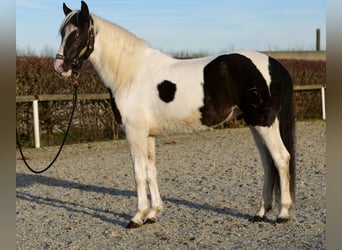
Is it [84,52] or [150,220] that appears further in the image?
[150,220]

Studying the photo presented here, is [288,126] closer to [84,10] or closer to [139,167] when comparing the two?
[139,167]

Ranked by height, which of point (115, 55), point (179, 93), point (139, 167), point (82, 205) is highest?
point (115, 55)

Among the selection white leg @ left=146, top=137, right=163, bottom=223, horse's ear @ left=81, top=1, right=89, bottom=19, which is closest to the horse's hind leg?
white leg @ left=146, top=137, right=163, bottom=223

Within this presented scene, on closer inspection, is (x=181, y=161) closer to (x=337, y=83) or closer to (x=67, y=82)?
(x=67, y=82)

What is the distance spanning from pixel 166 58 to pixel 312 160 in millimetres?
4684

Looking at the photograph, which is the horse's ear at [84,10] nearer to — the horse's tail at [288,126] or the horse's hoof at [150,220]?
the horse's tail at [288,126]

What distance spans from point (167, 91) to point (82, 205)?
7.46 ft

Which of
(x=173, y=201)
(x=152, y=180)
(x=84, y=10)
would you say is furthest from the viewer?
(x=173, y=201)

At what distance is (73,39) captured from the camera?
482 cm

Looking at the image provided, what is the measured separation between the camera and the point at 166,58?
507 cm

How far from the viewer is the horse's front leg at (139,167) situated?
4.85 m

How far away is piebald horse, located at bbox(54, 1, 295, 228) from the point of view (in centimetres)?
461

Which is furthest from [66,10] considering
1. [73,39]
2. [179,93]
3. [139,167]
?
[139,167]

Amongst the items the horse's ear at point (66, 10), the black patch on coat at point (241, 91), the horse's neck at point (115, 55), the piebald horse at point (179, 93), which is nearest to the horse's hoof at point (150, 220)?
the piebald horse at point (179, 93)
